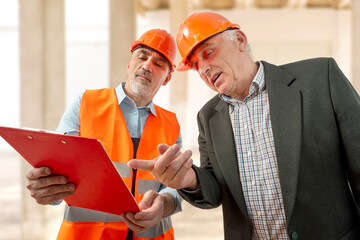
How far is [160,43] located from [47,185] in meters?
1.59

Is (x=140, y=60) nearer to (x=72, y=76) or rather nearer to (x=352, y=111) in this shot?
(x=352, y=111)

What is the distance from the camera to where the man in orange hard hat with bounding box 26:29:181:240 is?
2.61 meters

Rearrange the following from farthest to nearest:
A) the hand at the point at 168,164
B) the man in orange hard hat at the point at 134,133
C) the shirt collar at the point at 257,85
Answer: the man in orange hard hat at the point at 134,133 < the shirt collar at the point at 257,85 < the hand at the point at 168,164

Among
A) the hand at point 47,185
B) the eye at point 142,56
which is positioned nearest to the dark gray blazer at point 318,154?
the hand at point 47,185

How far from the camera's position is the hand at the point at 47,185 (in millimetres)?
A: 2057

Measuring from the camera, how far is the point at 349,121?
7.11ft

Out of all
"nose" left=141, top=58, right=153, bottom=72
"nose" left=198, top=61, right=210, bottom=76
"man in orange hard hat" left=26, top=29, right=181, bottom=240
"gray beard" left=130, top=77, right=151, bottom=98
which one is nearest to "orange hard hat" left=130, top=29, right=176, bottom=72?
"man in orange hard hat" left=26, top=29, right=181, bottom=240

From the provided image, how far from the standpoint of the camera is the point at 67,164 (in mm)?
1936

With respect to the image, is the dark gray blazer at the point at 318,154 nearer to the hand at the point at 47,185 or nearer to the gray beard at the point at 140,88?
the hand at the point at 47,185

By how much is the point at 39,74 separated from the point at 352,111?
6173 millimetres

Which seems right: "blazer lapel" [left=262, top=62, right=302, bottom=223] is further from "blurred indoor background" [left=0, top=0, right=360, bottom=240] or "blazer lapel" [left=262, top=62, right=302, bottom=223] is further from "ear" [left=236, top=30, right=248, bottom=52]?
"blurred indoor background" [left=0, top=0, right=360, bottom=240]

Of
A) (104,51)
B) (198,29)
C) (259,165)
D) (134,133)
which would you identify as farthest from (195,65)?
(104,51)

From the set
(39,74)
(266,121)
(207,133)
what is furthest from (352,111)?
(39,74)

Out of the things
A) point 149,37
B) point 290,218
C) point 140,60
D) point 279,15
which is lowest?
point 290,218
